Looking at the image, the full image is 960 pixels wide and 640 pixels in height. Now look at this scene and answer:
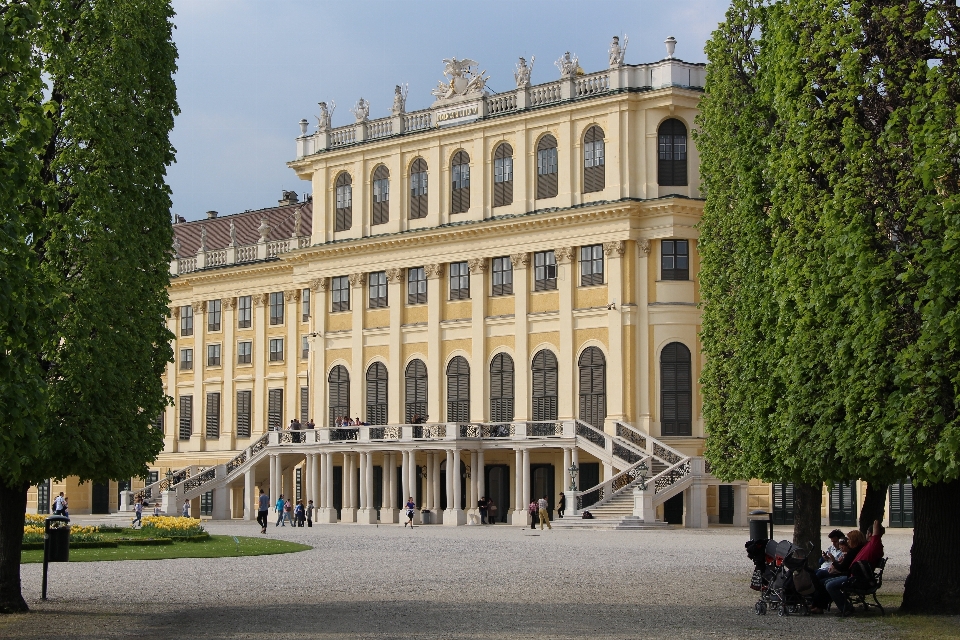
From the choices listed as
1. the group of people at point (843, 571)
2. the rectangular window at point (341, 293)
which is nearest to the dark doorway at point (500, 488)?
the rectangular window at point (341, 293)

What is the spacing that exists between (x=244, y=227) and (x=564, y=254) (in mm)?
28877

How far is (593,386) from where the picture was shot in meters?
59.2

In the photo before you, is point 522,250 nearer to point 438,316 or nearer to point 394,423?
point 438,316

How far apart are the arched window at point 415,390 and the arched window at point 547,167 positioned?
9.53m

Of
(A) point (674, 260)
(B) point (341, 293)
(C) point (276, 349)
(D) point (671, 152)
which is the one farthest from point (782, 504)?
(C) point (276, 349)

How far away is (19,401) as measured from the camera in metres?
15.5

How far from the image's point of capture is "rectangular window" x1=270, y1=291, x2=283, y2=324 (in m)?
75.2

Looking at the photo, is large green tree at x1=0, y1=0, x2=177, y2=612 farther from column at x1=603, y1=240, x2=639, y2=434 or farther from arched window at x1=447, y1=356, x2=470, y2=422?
arched window at x1=447, y1=356, x2=470, y2=422

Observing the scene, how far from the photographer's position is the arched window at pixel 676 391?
57656mm

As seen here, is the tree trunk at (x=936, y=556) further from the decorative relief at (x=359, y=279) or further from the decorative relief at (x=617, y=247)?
the decorative relief at (x=359, y=279)

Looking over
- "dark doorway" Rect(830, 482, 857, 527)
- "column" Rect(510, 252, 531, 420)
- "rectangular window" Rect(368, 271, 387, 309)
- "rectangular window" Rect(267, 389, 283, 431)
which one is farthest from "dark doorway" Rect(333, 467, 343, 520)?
"dark doorway" Rect(830, 482, 857, 527)

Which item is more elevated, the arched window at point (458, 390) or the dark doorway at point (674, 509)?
the arched window at point (458, 390)

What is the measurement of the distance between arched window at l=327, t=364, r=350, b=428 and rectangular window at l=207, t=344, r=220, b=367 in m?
11.7

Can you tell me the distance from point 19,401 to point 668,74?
148ft
